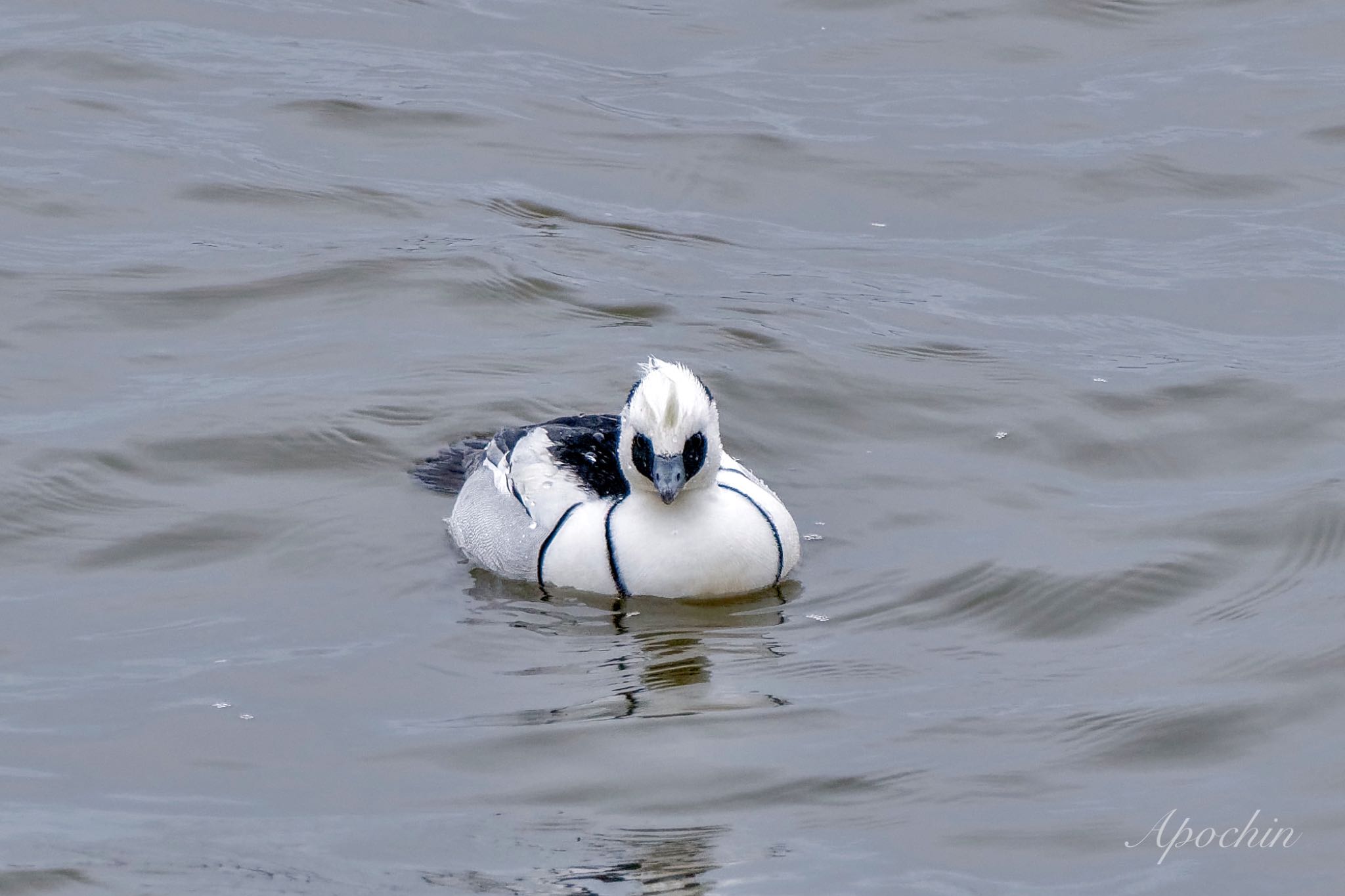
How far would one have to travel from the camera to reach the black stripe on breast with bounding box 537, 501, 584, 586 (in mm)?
8664

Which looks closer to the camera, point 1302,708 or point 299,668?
point 1302,708

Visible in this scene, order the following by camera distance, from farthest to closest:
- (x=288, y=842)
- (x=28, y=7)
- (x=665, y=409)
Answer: (x=28, y=7), (x=665, y=409), (x=288, y=842)

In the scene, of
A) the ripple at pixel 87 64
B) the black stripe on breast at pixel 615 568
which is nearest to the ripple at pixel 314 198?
the ripple at pixel 87 64

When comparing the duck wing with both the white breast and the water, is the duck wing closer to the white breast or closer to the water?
the white breast

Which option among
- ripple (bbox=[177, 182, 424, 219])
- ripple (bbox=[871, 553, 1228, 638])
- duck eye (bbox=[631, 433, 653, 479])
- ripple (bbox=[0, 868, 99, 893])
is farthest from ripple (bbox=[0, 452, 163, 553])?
ripple (bbox=[177, 182, 424, 219])

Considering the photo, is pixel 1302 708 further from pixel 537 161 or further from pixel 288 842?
pixel 537 161

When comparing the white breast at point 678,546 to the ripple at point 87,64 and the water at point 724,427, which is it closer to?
the water at point 724,427

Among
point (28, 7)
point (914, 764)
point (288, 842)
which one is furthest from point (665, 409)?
point (28, 7)

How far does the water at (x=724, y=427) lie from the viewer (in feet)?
20.5

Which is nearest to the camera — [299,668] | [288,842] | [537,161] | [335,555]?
[288,842]

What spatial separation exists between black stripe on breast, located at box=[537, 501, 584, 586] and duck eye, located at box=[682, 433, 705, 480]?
66 cm

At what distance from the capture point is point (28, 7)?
1831 cm

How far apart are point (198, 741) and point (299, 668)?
785 mm

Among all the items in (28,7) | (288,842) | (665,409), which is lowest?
(288,842)
